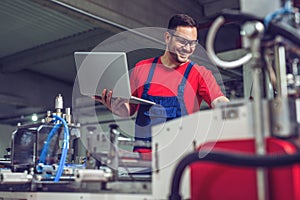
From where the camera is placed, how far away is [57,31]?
157 inches

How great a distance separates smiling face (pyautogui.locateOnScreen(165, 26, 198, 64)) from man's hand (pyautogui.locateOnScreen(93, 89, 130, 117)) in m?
0.33

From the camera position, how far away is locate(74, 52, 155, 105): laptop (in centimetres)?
135

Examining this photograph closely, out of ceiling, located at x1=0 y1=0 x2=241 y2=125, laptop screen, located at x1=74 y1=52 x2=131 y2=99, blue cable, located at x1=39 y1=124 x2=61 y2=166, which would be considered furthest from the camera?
ceiling, located at x1=0 y1=0 x2=241 y2=125

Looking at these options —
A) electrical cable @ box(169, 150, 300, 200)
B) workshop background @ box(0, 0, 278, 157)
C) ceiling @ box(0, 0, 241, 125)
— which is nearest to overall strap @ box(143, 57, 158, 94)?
workshop background @ box(0, 0, 278, 157)

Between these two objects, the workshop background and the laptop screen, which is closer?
the laptop screen

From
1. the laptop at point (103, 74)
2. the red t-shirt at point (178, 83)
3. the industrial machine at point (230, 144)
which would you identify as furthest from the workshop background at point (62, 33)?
the industrial machine at point (230, 144)

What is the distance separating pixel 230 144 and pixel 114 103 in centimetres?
76

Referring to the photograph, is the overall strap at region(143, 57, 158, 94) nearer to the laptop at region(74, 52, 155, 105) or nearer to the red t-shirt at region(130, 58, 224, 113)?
the red t-shirt at region(130, 58, 224, 113)

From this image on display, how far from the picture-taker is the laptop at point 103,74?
135cm

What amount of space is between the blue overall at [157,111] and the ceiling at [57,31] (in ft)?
4.07

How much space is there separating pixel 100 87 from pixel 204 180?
766 millimetres

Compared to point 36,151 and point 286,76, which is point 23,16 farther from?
point 286,76

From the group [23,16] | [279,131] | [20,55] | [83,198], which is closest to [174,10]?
[23,16]

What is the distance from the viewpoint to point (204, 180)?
836 mm
